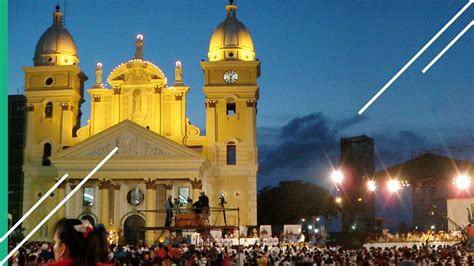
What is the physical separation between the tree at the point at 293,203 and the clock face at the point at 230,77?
21.1 metres

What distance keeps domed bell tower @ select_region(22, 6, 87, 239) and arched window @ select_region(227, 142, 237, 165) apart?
34.0 ft

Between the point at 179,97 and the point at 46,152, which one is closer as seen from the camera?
the point at 179,97

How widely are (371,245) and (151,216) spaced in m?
13.3

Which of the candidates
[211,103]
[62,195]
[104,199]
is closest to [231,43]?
[211,103]

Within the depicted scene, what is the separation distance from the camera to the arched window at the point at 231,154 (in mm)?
48156

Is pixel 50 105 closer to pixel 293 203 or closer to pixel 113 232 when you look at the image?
pixel 113 232

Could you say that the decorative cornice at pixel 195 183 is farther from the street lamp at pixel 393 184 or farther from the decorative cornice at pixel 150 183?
the street lamp at pixel 393 184

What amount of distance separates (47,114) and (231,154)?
12.6 meters

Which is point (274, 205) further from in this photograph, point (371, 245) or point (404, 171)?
point (371, 245)

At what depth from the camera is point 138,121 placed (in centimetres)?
4819

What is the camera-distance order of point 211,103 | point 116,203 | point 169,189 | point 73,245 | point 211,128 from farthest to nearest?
point 211,103
point 211,128
point 169,189
point 116,203
point 73,245

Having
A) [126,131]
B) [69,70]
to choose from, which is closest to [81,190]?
[126,131]

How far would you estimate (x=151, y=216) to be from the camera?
145 feet

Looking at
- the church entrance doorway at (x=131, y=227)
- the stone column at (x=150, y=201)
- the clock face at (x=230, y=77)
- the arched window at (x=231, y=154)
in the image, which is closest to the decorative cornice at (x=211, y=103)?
the clock face at (x=230, y=77)
